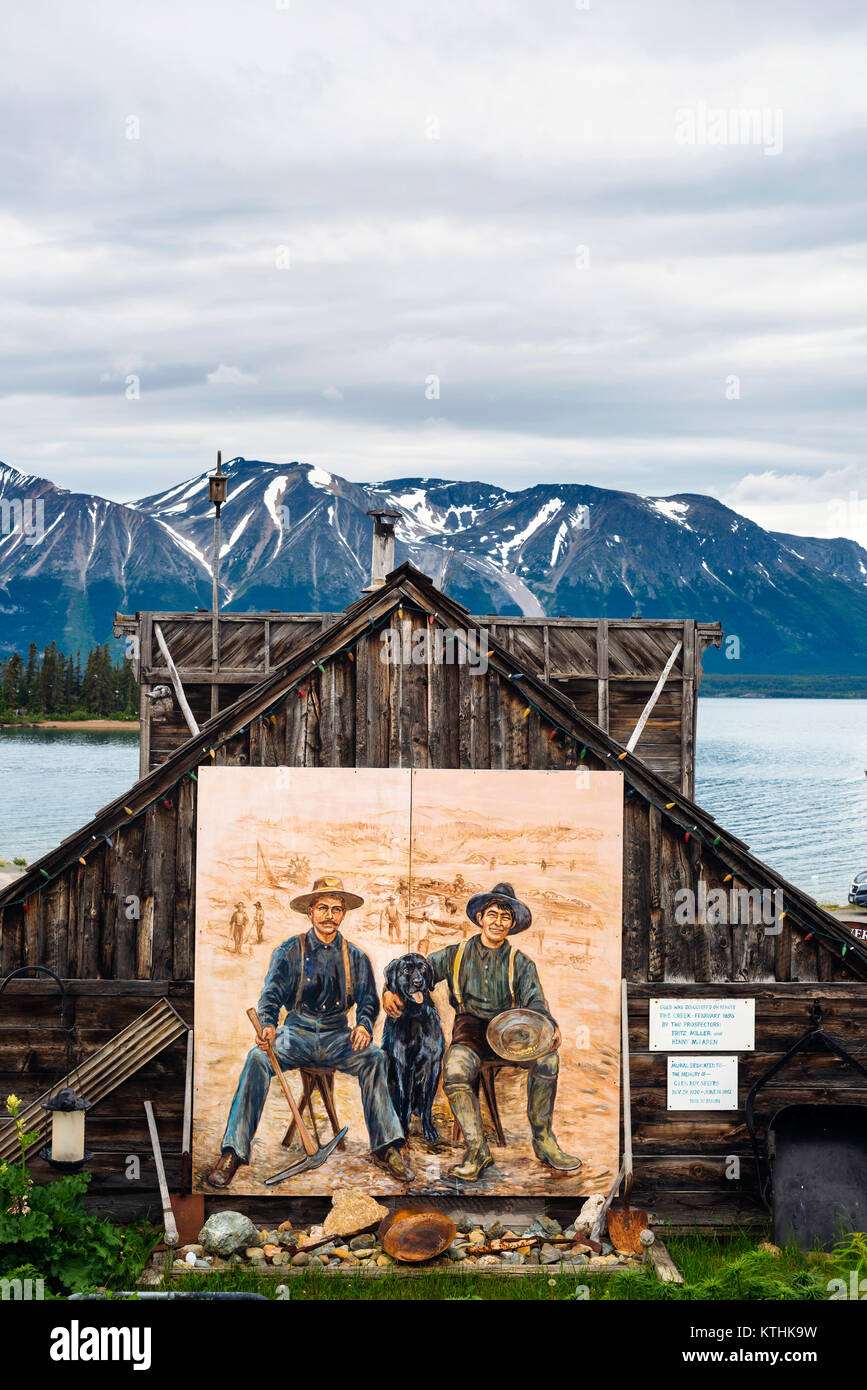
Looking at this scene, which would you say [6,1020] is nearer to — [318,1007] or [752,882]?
[318,1007]

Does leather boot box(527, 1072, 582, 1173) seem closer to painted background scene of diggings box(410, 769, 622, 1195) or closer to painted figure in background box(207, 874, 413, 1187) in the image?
painted background scene of diggings box(410, 769, 622, 1195)

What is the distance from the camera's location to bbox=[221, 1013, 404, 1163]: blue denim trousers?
11.5m

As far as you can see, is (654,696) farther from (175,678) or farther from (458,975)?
(458,975)

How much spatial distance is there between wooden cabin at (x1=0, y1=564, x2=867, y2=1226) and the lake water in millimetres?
46323

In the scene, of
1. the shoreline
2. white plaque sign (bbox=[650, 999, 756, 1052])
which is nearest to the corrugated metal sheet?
white plaque sign (bbox=[650, 999, 756, 1052])

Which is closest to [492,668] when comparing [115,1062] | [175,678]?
[115,1062]

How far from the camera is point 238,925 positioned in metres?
11.6

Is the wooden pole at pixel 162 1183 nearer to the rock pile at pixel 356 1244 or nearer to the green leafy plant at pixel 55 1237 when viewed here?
the rock pile at pixel 356 1244

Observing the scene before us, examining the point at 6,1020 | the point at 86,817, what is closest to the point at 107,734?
the point at 86,817

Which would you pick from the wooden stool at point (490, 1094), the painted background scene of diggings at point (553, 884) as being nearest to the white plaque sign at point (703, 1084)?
the painted background scene of diggings at point (553, 884)

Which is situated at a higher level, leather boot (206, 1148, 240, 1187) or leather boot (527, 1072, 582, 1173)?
leather boot (527, 1072, 582, 1173)

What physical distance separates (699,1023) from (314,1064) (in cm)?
392

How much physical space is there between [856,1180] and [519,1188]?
3.41 m

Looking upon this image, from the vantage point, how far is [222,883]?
11602 millimetres
